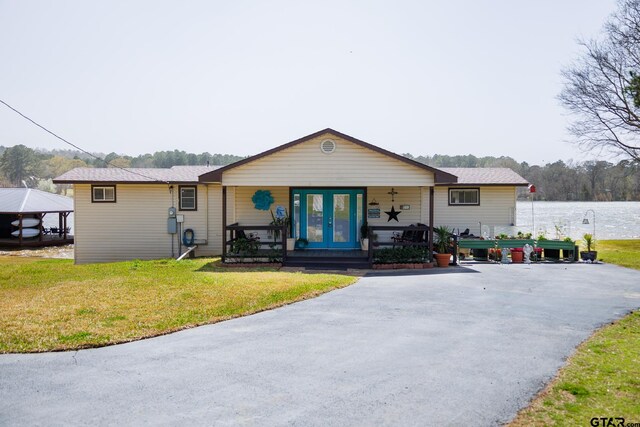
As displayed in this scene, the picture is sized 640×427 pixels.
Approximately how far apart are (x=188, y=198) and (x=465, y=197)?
10.9 meters

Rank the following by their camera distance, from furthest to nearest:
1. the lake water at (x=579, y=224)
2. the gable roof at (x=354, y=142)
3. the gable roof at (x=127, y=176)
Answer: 1. the lake water at (x=579, y=224)
2. the gable roof at (x=127, y=176)
3. the gable roof at (x=354, y=142)

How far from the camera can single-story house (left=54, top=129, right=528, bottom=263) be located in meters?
16.0

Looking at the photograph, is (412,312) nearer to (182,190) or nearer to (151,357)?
(151,357)

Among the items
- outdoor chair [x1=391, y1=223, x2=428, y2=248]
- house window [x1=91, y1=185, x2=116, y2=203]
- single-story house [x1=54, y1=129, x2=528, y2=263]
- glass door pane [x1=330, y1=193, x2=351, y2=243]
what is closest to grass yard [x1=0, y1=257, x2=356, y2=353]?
single-story house [x1=54, y1=129, x2=528, y2=263]

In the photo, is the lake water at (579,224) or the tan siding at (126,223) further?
the lake water at (579,224)

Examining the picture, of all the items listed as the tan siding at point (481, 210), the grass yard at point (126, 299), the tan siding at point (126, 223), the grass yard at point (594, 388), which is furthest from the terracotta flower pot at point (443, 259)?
the tan siding at point (126, 223)

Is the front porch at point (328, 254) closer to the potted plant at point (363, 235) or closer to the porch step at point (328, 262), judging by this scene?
the porch step at point (328, 262)

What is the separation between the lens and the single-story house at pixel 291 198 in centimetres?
1602

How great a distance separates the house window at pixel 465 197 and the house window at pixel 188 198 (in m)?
9.98

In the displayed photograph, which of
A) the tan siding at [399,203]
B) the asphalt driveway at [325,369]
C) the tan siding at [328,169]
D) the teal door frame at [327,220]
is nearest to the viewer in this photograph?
the asphalt driveway at [325,369]

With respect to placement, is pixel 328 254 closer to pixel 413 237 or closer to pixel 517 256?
pixel 413 237

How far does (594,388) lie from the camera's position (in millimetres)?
5570

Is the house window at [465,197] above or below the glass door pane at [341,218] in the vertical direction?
above

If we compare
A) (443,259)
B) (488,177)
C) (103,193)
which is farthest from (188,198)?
(488,177)
